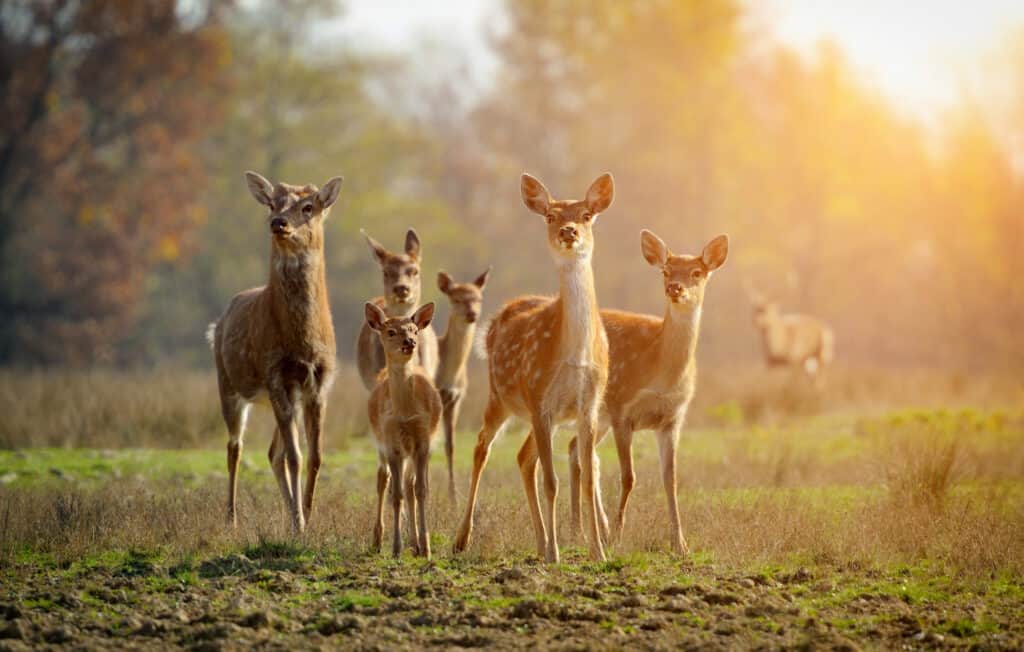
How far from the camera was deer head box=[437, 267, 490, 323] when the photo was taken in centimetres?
1177

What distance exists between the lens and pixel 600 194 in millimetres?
8969

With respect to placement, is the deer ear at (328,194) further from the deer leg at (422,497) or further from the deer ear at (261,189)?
the deer leg at (422,497)

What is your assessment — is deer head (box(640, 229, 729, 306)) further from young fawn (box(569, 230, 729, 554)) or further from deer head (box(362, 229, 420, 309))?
deer head (box(362, 229, 420, 309))

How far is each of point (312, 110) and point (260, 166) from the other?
6.57ft

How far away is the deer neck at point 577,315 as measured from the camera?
841 centimetres

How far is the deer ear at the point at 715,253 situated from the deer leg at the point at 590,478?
1786 mm

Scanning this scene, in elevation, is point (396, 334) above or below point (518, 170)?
below

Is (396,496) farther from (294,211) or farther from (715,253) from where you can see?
(715,253)

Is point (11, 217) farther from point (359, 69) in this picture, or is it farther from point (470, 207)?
point (470, 207)

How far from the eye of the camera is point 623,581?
25.1 ft

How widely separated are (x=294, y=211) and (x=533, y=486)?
8.63ft

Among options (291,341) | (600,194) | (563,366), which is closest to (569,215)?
(600,194)

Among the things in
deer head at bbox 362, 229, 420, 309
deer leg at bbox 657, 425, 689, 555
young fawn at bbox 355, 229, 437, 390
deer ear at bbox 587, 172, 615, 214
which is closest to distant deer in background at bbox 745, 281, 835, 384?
young fawn at bbox 355, 229, 437, 390

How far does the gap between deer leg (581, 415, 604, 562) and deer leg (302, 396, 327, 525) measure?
2026 mm
